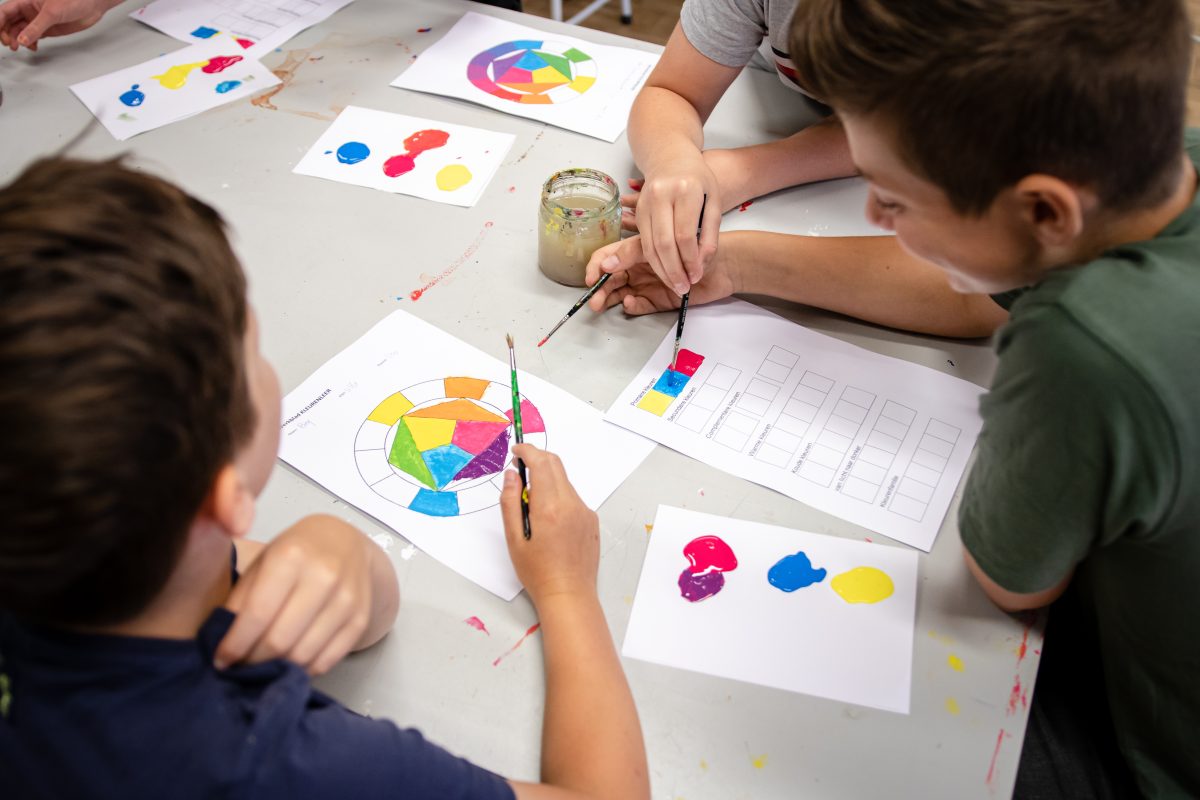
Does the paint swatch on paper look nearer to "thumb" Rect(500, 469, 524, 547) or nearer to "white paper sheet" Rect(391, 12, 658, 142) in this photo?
"thumb" Rect(500, 469, 524, 547)

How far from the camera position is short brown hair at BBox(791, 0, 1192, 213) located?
580 millimetres

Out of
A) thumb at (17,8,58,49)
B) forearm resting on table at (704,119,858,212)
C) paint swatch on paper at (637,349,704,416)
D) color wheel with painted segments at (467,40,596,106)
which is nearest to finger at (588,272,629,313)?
paint swatch on paper at (637,349,704,416)

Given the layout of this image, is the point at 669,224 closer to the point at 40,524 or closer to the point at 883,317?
the point at 883,317

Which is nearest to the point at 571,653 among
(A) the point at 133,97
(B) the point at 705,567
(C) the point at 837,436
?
(B) the point at 705,567

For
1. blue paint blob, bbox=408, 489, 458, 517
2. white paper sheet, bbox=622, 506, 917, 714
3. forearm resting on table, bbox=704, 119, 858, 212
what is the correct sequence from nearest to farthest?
white paper sheet, bbox=622, 506, 917, 714
blue paint blob, bbox=408, 489, 458, 517
forearm resting on table, bbox=704, 119, 858, 212

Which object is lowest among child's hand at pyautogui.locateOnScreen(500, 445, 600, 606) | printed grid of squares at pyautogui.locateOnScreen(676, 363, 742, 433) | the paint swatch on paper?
printed grid of squares at pyautogui.locateOnScreen(676, 363, 742, 433)

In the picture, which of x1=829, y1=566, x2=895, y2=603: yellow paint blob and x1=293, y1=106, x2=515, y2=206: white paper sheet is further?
x1=293, y1=106, x2=515, y2=206: white paper sheet

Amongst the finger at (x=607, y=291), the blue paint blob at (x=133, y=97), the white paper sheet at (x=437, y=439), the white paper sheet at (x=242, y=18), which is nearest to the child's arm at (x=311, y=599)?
the white paper sheet at (x=437, y=439)

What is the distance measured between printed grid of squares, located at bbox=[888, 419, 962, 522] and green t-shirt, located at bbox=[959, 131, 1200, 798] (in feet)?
0.27

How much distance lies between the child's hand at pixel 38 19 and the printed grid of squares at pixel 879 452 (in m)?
1.39

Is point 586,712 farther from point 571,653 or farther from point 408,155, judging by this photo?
point 408,155

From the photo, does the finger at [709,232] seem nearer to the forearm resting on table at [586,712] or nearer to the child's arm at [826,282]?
the child's arm at [826,282]

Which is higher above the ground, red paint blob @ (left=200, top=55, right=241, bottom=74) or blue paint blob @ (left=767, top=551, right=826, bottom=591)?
red paint blob @ (left=200, top=55, right=241, bottom=74)

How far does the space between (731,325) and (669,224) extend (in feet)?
0.46
